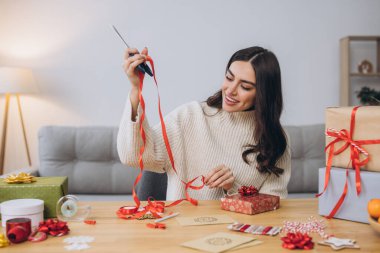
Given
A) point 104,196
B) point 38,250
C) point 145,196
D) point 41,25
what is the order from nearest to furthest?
point 38,250, point 145,196, point 104,196, point 41,25

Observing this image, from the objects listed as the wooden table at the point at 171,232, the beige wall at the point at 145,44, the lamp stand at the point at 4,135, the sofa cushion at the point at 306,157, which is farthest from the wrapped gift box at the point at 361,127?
the lamp stand at the point at 4,135

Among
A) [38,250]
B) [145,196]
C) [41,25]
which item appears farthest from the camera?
[41,25]

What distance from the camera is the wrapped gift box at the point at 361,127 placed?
124 cm

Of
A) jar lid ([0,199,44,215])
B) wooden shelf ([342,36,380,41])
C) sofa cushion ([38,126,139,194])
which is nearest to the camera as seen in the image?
jar lid ([0,199,44,215])

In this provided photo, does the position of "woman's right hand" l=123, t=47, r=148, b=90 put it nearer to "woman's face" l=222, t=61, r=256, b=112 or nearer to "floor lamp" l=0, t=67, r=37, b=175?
"woman's face" l=222, t=61, r=256, b=112

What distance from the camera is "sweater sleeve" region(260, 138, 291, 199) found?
1807mm

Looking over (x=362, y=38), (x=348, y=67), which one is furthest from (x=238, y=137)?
(x=362, y=38)

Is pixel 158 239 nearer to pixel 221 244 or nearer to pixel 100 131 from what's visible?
pixel 221 244

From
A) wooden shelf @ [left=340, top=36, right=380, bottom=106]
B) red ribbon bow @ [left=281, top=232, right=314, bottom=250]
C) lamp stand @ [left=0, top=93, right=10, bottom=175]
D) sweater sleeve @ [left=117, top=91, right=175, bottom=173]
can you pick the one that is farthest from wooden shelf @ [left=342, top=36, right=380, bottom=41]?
red ribbon bow @ [left=281, top=232, right=314, bottom=250]

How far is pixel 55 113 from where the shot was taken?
400 centimetres

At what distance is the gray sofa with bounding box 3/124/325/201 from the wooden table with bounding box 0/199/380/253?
5.84ft

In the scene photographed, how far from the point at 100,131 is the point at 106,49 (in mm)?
1035

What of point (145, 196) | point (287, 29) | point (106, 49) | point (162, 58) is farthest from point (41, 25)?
point (145, 196)

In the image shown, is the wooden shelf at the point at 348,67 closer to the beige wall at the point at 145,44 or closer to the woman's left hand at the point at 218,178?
the beige wall at the point at 145,44
